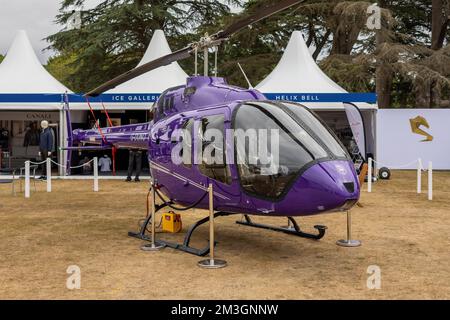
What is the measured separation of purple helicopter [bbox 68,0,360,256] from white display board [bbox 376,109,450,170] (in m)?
14.2

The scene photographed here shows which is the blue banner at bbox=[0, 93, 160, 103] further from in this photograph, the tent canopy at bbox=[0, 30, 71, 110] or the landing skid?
the landing skid

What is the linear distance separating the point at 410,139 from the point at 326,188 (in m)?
16.6

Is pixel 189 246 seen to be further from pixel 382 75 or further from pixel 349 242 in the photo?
pixel 382 75

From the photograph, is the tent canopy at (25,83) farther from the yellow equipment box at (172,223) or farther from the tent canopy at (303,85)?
the yellow equipment box at (172,223)

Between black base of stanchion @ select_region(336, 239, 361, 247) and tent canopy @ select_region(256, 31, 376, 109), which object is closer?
black base of stanchion @ select_region(336, 239, 361, 247)

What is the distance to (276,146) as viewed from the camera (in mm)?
5617

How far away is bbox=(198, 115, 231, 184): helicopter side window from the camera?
20.0ft

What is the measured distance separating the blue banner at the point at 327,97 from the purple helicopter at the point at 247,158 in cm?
882

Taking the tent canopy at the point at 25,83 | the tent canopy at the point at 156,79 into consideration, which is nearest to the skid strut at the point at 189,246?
the tent canopy at the point at 156,79

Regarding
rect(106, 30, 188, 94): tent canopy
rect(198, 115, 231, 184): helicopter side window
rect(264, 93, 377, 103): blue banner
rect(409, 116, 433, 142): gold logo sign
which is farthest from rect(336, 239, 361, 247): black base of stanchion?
rect(409, 116, 433, 142): gold logo sign

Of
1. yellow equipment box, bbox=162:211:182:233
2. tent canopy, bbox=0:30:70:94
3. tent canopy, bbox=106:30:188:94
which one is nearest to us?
yellow equipment box, bbox=162:211:182:233
